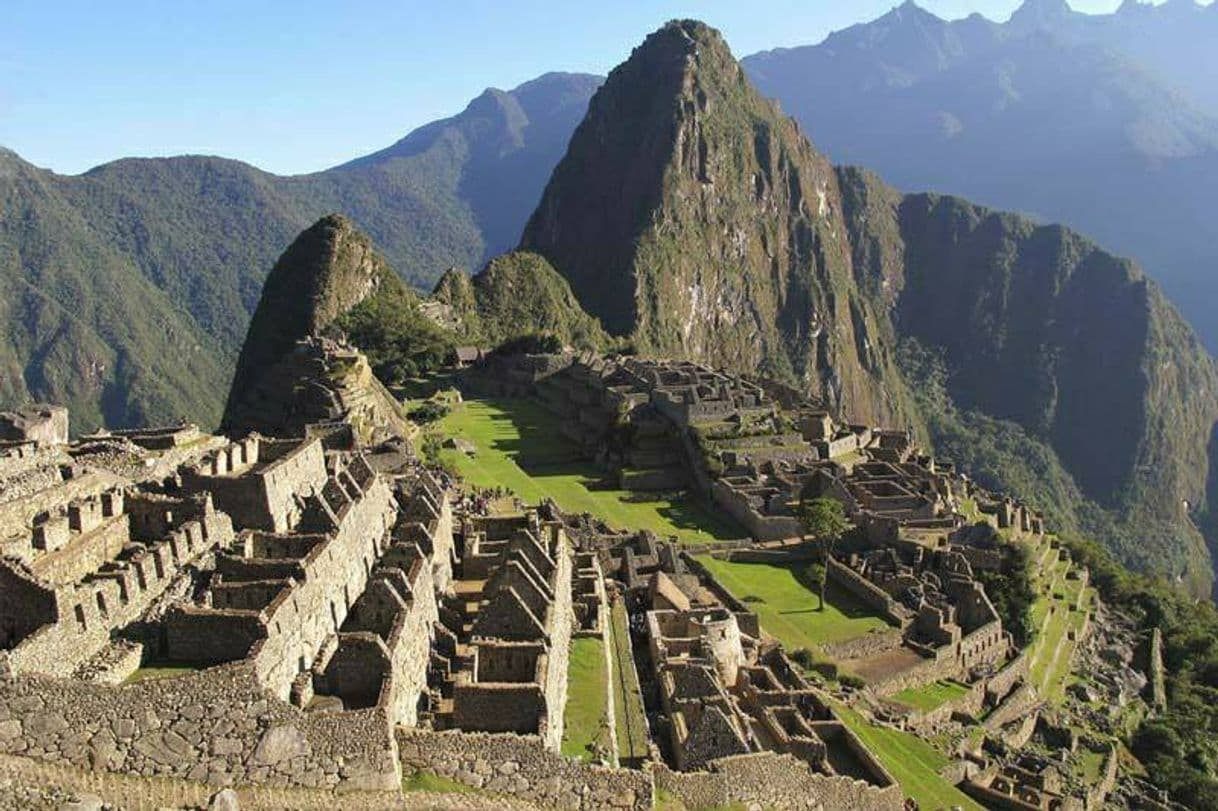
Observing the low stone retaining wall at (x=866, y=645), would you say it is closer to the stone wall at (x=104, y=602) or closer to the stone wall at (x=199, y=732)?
the stone wall at (x=104, y=602)

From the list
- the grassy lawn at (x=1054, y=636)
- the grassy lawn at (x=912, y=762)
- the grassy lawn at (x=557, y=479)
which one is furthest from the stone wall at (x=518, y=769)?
the grassy lawn at (x=1054, y=636)

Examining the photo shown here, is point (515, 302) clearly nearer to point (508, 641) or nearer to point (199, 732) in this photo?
point (508, 641)

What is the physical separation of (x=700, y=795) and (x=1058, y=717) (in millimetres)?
28291

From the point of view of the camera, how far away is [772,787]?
23391 mm

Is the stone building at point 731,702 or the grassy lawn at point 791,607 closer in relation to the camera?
the stone building at point 731,702

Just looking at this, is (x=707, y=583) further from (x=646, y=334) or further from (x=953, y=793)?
(x=646, y=334)

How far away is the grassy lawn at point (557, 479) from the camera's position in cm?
5212

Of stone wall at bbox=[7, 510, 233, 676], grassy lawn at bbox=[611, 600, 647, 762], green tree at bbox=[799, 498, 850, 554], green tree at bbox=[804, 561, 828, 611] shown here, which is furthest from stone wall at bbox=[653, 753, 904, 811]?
green tree at bbox=[799, 498, 850, 554]

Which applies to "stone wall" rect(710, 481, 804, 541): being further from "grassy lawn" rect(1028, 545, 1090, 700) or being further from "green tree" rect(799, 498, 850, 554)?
"grassy lawn" rect(1028, 545, 1090, 700)

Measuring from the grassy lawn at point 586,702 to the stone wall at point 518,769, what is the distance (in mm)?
1014

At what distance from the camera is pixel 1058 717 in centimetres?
4309

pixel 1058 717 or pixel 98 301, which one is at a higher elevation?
pixel 98 301

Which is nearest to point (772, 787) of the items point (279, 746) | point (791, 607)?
point (279, 746)

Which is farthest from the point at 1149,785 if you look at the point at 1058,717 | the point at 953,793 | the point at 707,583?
the point at 707,583
